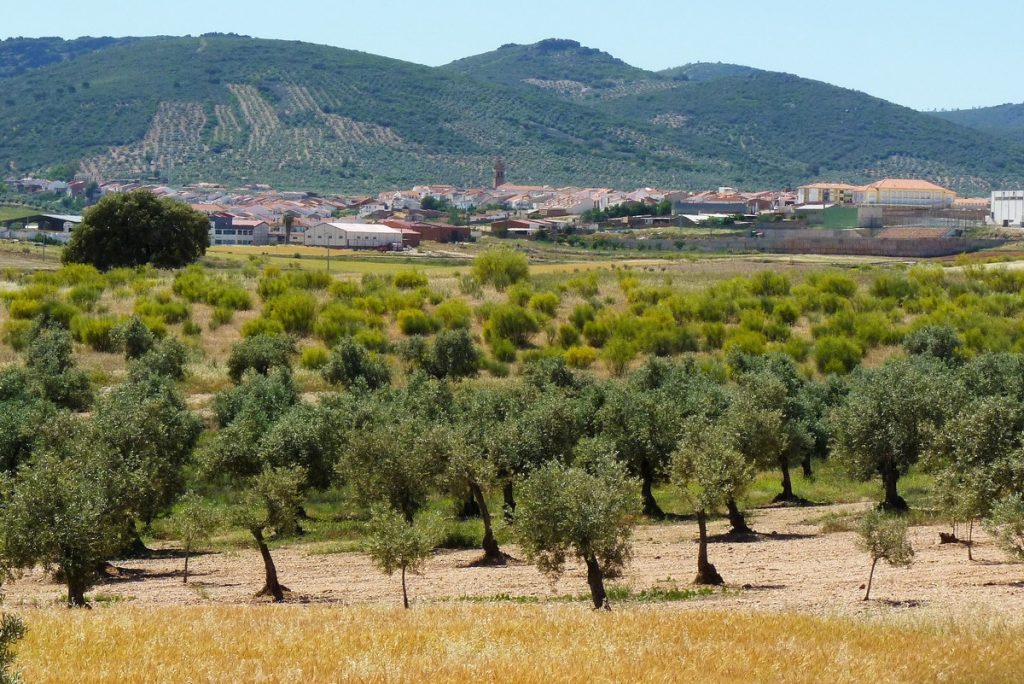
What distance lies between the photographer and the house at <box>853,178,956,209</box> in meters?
166

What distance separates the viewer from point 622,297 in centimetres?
7288

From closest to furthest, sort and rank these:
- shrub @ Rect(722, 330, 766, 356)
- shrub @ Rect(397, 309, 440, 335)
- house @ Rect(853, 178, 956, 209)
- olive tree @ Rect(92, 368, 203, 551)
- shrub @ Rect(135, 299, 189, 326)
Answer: olive tree @ Rect(92, 368, 203, 551), shrub @ Rect(722, 330, 766, 356), shrub @ Rect(135, 299, 189, 326), shrub @ Rect(397, 309, 440, 335), house @ Rect(853, 178, 956, 209)

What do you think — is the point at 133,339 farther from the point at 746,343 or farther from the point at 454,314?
the point at 746,343

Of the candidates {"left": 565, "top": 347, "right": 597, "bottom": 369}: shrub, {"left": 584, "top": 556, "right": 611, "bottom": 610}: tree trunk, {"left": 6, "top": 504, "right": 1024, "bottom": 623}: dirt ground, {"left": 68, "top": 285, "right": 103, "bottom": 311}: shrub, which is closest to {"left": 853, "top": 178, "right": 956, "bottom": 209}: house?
{"left": 565, "top": 347, "right": 597, "bottom": 369}: shrub

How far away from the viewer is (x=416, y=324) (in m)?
65.4

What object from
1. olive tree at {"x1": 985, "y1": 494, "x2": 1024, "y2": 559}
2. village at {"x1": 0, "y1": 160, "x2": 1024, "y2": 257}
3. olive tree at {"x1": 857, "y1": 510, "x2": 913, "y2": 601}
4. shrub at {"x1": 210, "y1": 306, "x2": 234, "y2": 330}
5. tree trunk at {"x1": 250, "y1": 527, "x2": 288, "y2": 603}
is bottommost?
tree trunk at {"x1": 250, "y1": 527, "x2": 288, "y2": 603}

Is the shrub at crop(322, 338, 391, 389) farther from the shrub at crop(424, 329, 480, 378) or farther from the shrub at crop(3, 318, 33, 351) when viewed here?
the shrub at crop(3, 318, 33, 351)

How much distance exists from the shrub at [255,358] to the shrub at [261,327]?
556 centimetres

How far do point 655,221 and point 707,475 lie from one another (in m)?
117

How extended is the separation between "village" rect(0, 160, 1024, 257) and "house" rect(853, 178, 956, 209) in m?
0.17

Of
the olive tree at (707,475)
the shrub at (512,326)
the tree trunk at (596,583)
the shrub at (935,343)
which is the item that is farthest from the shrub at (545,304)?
the tree trunk at (596,583)

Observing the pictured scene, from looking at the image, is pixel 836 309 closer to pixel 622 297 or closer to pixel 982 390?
pixel 622 297

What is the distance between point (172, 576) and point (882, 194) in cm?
14715

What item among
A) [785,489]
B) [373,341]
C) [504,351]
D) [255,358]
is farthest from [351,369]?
[785,489]
